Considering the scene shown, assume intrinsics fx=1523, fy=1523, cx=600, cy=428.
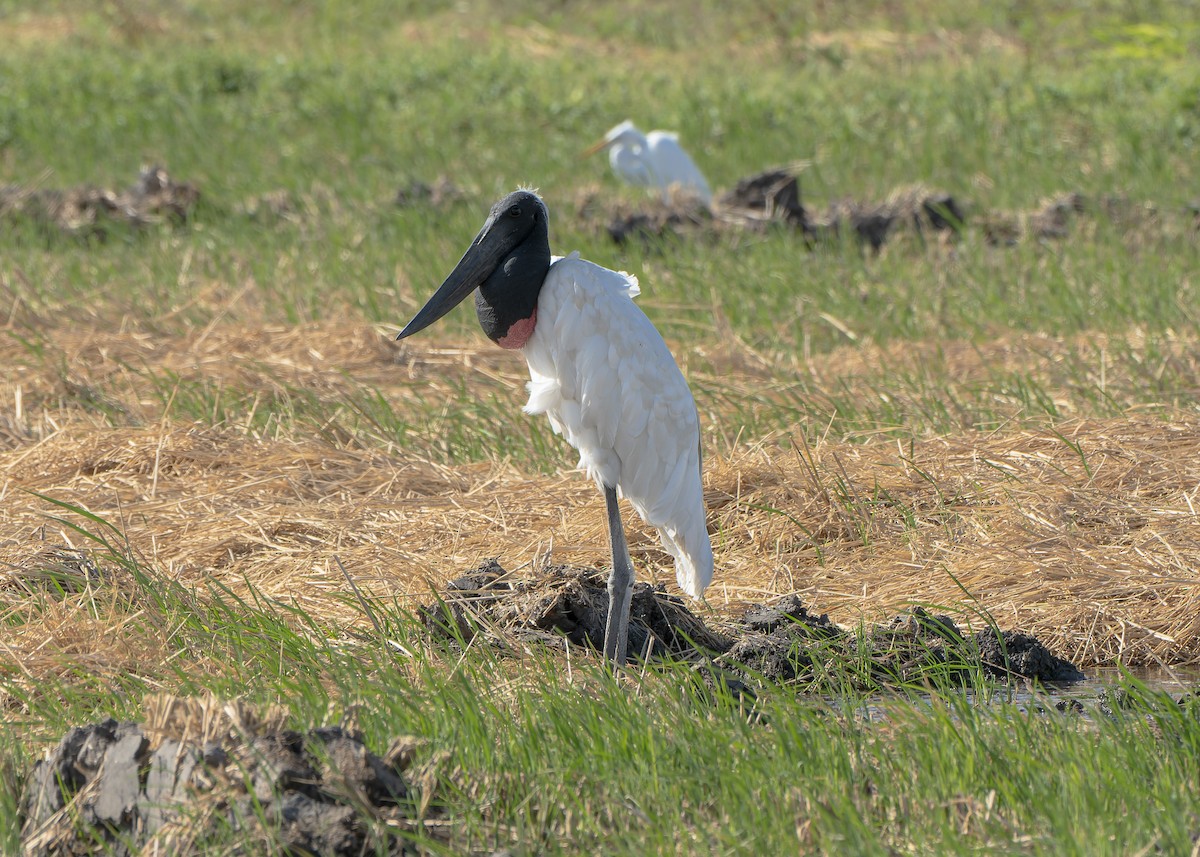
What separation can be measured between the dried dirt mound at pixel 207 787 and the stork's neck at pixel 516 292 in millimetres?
1633

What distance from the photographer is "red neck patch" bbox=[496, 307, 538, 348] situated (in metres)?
4.41

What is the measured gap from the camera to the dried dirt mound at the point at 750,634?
13.5 feet

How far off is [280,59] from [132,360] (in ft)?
41.5

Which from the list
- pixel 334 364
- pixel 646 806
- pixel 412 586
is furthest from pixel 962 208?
pixel 646 806

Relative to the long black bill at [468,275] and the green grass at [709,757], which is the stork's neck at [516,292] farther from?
the green grass at [709,757]

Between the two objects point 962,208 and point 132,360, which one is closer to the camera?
point 132,360

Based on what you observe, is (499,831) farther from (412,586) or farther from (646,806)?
(412,586)

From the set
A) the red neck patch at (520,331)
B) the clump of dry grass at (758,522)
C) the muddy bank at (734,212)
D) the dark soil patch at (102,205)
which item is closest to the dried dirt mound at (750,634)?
the clump of dry grass at (758,522)

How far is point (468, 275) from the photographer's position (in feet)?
14.4

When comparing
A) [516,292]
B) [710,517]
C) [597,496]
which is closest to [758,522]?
[710,517]

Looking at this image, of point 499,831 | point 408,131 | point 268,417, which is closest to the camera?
point 499,831

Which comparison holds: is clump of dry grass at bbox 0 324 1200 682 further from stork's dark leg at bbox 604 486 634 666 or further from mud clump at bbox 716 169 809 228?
mud clump at bbox 716 169 809 228

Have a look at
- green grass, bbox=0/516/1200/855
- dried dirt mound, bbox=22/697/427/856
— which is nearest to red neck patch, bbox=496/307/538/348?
green grass, bbox=0/516/1200/855

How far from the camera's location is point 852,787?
3111mm
